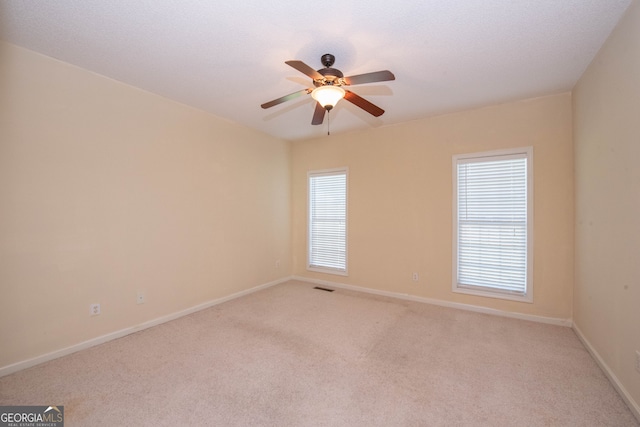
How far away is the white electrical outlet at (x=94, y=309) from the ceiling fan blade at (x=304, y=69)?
9.27 ft

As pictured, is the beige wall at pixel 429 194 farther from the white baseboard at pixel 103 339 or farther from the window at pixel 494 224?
the white baseboard at pixel 103 339

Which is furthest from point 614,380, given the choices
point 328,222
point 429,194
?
point 328,222

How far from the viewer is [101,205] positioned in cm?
266

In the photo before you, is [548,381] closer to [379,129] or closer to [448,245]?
[448,245]

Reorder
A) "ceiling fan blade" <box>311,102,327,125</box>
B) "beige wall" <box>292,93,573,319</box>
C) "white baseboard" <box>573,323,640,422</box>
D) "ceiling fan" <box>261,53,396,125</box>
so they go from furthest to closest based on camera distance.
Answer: "beige wall" <box>292,93,573,319</box>, "ceiling fan blade" <box>311,102,327,125</box>, "ceiling fan" <box>261,53,396,125</box>, "white baseboard" <box>573,323,640,422</box>

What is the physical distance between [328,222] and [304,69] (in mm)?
3188

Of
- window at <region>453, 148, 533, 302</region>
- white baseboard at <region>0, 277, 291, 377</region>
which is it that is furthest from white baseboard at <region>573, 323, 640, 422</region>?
white baseboard at <region>0, 277, 291, 377</region>

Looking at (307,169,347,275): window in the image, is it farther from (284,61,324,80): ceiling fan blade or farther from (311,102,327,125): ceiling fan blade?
(284,61,324,80): ceiling fan blade

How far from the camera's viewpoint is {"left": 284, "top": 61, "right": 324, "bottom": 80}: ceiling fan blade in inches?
71.0

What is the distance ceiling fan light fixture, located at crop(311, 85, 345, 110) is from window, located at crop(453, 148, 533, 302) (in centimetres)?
222

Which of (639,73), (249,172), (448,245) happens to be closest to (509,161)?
(448,245)

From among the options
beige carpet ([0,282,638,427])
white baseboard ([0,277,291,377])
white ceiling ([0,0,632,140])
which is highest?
white ceiling ([0,0,632,140])

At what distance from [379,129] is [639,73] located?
109 inches

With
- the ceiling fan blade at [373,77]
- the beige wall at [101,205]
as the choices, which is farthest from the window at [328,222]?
the ceiling fan blade at [373,77]
